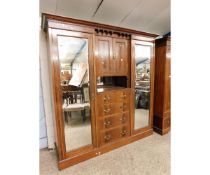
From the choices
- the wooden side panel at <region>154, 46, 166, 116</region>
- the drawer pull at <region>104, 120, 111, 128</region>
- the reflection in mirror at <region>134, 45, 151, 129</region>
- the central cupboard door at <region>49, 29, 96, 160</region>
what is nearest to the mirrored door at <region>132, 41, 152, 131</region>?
the reflection in mirror at <region>134, 45, 151, 129</region>

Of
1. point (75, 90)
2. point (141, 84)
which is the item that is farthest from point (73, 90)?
point (141, 84)

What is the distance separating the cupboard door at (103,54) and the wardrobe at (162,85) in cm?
111

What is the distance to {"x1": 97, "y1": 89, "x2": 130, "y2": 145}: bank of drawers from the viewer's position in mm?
2109

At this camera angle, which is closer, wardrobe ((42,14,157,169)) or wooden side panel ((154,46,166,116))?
wardrobe ((42,14,157,169))

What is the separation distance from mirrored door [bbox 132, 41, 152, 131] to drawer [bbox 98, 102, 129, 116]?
0.23m

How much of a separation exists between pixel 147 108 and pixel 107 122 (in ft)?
3.13

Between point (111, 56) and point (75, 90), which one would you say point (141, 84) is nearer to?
point (111, 56)

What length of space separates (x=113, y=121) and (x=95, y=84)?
0.73 metres

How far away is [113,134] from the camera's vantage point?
2273mm

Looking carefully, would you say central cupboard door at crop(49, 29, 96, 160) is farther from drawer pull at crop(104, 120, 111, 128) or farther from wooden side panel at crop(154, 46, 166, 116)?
wooden side panel at crop(154, 46, 166, 116)
